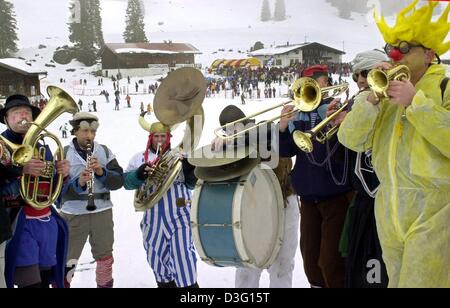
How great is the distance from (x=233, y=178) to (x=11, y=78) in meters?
38.4

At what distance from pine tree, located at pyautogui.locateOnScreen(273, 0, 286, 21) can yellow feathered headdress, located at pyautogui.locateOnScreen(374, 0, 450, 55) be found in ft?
354

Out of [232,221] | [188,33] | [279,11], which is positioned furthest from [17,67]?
[279,11]

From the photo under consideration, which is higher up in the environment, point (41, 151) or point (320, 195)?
point (41, 151)

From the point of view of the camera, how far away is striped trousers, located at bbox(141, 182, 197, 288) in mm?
4250

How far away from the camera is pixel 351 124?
2.71m

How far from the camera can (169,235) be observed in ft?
14.1

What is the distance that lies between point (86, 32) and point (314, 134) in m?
67.0

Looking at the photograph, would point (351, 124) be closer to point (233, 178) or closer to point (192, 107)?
point (233, 178)

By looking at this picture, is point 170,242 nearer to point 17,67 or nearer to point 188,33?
point 17,67


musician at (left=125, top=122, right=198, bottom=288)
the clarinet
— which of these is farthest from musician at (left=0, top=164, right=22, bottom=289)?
musician at (left=125, top=122, right=198, bottom=288)

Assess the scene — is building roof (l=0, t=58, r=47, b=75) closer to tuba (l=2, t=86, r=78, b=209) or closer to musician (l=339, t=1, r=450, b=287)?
tuba (l=2, t=86, r=78, b=209)

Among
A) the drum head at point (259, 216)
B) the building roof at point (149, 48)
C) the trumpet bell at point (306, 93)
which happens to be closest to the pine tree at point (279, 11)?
the building roof at point (149, 48)

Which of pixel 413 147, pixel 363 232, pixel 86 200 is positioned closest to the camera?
pixel 413 147

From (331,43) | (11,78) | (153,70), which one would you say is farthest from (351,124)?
(331,43)
